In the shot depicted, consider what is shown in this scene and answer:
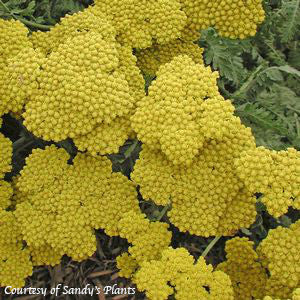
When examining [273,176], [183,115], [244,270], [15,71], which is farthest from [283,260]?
[15,71]

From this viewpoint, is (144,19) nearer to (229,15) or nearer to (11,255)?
(229,15)

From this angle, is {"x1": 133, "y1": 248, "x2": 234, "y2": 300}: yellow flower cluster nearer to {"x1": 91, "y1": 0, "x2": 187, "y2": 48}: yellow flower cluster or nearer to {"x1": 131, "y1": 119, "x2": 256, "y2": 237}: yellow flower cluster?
{"x1": 131, "y1": 119, "x2": 256, "y2": 237}: yellow flower cluster

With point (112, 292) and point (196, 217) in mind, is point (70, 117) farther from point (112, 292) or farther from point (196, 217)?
point (112, 292)

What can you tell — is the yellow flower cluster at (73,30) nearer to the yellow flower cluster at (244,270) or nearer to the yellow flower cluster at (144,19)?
the yellow flower cluster at (144,19)

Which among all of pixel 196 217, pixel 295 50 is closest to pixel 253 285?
pixel 196 217

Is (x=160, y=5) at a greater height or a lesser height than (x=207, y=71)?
greater

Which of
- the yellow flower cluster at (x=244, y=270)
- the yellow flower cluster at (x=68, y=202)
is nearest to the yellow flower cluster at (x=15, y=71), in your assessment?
the yellow flower cluster at (x=68, y=202)
